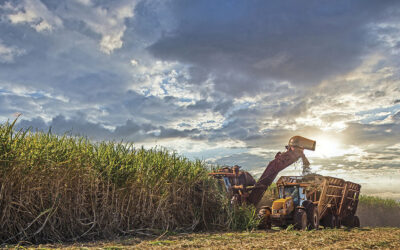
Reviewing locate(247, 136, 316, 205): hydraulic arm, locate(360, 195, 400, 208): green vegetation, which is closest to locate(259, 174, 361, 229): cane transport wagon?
locate(247, 136, 316, 205): hydraulic arm

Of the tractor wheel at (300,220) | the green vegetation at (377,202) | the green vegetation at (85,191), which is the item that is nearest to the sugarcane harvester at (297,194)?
the tractor wheel at (300,220)

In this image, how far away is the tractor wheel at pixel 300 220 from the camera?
13.1 metres

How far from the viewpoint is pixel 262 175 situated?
16.0 m

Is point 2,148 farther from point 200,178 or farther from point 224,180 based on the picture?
point 224,180

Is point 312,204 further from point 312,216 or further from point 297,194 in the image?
point 297,194

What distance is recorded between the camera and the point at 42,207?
862 cm

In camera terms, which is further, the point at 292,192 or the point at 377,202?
the point at 377,202

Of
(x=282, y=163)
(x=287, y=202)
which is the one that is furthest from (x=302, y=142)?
(x=287, y=202)

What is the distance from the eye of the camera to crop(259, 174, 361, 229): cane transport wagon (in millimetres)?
13375

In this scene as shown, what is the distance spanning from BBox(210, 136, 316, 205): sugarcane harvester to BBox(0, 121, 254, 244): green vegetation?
2.71 m

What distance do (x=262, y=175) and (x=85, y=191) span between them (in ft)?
29.5

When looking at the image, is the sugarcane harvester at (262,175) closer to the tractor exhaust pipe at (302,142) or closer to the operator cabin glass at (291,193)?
the tractor exhaust pipe at (302,142)

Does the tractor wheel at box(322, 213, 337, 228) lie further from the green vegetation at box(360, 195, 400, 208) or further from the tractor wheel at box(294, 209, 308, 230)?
the green vegetation at box(360, 195, 400, 208)

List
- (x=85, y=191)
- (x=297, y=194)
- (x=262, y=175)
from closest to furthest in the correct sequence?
(x=85, y=191) → (x=297, y=194) → (x=262, y=175)
